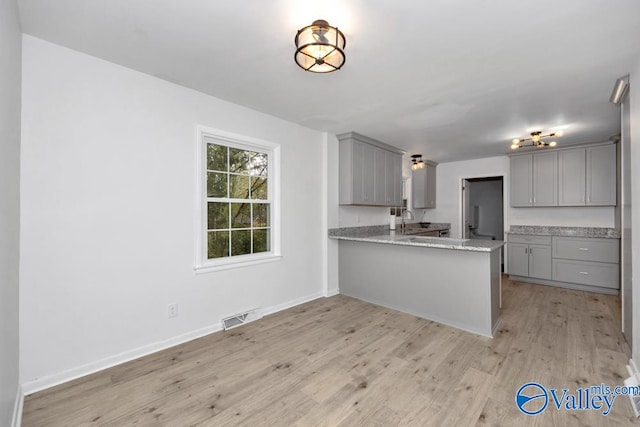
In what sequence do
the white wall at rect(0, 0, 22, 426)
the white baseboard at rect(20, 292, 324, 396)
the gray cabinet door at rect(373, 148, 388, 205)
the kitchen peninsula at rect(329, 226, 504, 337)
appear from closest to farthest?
1. the white wall at rect(0, 0, 22, 426)
2. the white baseboard at rect(20, 292, 324, 396)
3. the kitchen peninsula at rect(329, 226, 504, 337)
4. the gray cabinet door at rect(373, 148, 388, 205)

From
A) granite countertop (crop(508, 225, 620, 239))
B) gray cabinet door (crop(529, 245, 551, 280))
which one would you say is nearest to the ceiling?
granite countertop (crop(508, 225, 620, 239))

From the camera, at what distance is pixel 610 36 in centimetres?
192

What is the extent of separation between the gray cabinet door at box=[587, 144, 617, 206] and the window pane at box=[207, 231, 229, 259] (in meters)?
5.64

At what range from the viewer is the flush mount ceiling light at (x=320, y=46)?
1.72m

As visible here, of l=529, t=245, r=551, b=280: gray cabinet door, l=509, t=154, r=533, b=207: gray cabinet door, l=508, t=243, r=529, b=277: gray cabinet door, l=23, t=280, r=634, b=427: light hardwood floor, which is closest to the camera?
l=23, t=280, r=634, b=427: light hardwood floor

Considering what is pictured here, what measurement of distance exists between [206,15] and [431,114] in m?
2.64

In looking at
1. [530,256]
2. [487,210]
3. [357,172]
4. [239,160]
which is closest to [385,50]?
[239,160]

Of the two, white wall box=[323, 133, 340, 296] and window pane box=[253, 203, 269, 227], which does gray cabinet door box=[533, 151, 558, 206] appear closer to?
white wall box=[323, 133, 340, 296]

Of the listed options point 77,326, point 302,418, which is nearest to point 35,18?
point 77,326

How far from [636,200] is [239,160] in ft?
11.7

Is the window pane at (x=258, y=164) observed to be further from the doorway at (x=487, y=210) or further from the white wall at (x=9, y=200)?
the doorway at (x=487, y=210)

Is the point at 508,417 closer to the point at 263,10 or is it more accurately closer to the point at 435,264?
the point at 435,264

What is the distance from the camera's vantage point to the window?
117 inches

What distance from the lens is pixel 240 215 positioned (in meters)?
3.32
